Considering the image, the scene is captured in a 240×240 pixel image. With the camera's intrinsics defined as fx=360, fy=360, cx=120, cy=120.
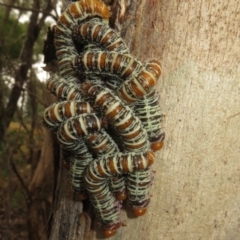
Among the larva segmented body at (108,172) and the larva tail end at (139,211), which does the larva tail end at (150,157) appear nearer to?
the larva segmented body at (108,172)

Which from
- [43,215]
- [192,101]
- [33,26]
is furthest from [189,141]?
[33,26]

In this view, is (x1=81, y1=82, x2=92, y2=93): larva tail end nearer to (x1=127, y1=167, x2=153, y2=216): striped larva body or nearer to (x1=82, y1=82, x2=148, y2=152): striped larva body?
(x1=82, y1=82, x2=148, y2=152): striped larva body

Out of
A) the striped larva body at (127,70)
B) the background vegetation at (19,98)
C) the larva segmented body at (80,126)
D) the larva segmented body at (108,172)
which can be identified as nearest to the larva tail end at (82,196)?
the larva segmented body at (108,172)

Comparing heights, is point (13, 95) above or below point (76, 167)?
above

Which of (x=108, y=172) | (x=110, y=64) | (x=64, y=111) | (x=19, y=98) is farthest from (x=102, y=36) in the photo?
(x=19, y=98)

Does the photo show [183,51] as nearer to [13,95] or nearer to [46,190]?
[46,190]
